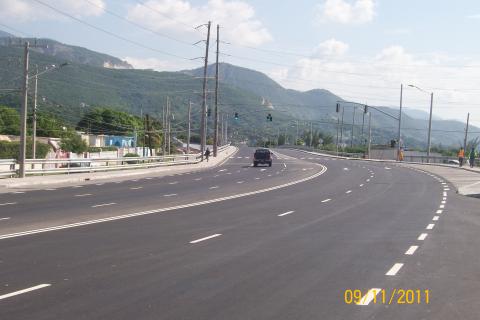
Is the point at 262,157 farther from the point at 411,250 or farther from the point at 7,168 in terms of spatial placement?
the point at 411,250

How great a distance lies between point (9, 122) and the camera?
11688 centimetres

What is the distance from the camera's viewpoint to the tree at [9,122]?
111 m

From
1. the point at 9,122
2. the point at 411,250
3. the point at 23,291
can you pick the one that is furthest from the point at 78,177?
the point at 9,122

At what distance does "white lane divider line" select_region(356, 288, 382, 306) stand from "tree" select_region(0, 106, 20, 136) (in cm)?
10691

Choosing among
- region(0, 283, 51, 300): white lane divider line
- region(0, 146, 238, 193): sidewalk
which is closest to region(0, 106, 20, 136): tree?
region(0, 146, 238, 193): sidewalk

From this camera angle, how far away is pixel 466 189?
3491 centimetres

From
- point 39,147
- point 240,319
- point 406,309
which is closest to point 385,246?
point 406,309

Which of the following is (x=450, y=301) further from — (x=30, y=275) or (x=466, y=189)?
(x=466, y=189)

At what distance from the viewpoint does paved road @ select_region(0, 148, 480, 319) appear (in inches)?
338
